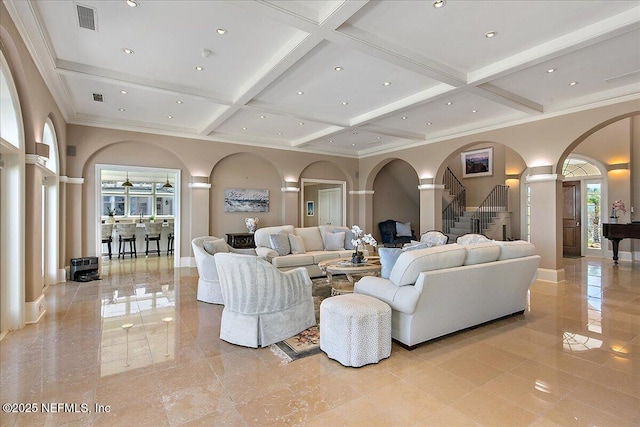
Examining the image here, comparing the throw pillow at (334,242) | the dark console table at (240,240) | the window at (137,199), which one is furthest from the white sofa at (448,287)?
the window at (137,199)

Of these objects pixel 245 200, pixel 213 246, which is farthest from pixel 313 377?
pixel 245 200

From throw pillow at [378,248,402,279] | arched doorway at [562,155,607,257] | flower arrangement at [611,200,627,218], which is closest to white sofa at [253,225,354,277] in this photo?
throw pillow at [378,248,402,279]

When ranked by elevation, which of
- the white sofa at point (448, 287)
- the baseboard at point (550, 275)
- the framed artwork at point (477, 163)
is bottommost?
the baseboard at point (550, 275)

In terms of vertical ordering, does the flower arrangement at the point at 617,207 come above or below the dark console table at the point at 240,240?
above

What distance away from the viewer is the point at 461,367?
2824mm

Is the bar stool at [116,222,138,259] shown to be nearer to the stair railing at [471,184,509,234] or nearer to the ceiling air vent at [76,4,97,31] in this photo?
the ceiling air vent at [76,4,97,31]

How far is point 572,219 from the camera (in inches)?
385

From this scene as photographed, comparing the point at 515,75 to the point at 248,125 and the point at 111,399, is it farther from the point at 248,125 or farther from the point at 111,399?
the point at 111,399

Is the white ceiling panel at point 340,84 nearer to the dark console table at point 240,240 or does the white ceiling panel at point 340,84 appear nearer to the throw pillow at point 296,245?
the throw pillow at point 296,245

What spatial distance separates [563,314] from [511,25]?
3556mm

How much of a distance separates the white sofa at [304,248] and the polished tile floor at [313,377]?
1.99 m

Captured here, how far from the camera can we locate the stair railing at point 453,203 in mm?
10469

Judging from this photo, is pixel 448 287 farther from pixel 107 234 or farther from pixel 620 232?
pixel 107 234

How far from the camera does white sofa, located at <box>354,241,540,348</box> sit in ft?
10.1
